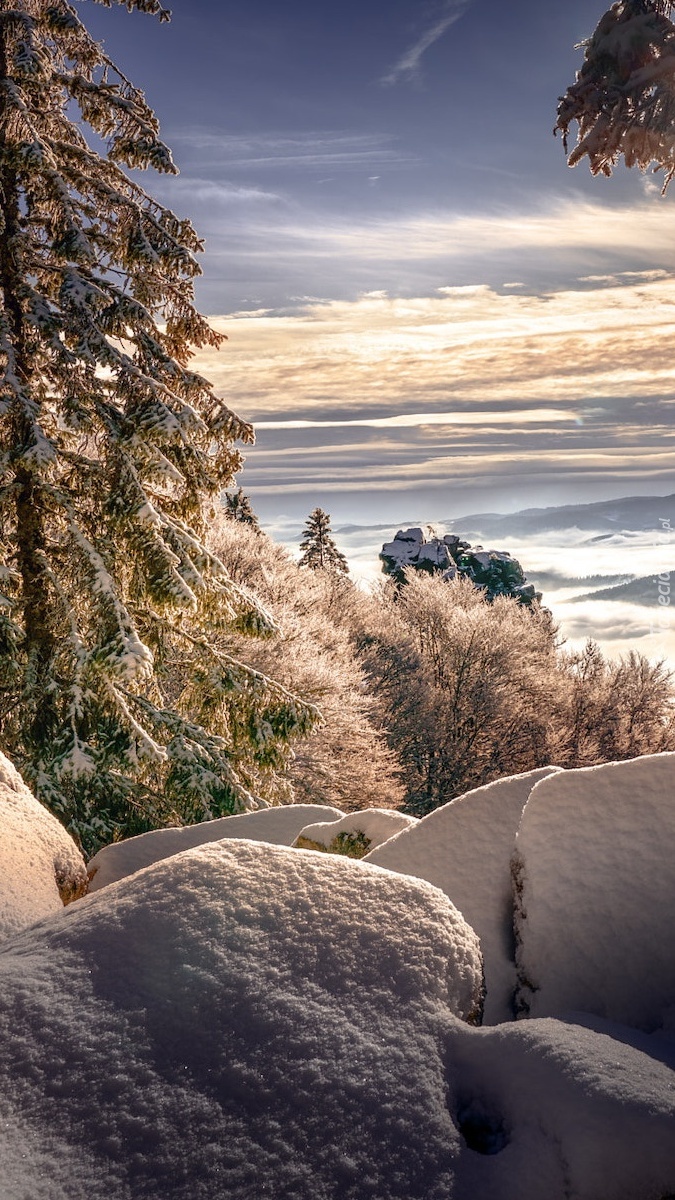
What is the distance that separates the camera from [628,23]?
6.70m

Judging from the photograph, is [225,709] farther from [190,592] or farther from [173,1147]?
[173,1147]

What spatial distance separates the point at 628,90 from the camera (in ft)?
22.4

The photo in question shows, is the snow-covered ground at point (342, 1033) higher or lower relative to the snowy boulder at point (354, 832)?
higher

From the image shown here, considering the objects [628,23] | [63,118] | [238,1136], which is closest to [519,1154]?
[238,1136]

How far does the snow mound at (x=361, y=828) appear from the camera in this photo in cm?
636

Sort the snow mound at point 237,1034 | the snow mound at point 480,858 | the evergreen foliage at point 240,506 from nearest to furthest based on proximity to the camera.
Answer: the snow mound at point 237,1034 → the snow mound at point 480,858 → the evergreen foliage at point 240,506

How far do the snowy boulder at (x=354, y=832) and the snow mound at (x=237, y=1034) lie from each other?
263 centimetres

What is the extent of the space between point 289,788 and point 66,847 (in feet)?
24.4

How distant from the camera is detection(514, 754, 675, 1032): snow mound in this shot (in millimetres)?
3746

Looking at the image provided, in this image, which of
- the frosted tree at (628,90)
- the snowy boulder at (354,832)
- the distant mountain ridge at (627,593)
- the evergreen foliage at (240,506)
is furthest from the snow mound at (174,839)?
the distant mountain ridge at (627,593)

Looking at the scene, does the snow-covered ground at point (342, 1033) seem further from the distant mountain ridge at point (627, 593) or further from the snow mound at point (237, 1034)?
the distant mountain ridge at point (627, 593)

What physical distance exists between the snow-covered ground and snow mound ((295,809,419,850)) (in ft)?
7.43

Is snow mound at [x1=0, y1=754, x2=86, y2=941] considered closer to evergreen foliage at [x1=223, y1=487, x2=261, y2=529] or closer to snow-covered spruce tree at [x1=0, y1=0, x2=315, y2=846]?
snow-covered spruce tree at [x1=0, y1=0, x2=315, y2=846]

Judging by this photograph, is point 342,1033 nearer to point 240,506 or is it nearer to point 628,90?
point 628,90
